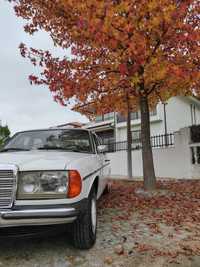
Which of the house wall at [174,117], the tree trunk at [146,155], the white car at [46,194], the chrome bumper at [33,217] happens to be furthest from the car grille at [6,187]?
the house wall at [174,117]

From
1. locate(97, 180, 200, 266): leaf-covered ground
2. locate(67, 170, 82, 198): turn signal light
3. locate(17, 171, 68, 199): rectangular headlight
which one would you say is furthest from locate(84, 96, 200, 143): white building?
locate(17, 171, 68, 199): rectangular headlight

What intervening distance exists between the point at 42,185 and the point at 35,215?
0.36 meters

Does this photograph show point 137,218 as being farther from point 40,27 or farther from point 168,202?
point 40,27

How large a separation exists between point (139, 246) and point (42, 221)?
1571 millimetres

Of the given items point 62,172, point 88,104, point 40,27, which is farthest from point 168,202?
point 40,27

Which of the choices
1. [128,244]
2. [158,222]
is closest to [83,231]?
[128,244]

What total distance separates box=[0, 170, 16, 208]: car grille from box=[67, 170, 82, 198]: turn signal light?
645 millimetres

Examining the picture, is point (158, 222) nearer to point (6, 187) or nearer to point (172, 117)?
point (6, 187)

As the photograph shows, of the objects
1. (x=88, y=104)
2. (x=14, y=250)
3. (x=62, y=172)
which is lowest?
(x=14, y=250)

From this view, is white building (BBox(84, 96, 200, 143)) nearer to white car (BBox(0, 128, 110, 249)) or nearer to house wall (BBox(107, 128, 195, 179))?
house wall (BBox(107, 128, 195, 179))

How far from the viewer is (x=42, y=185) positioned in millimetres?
3684

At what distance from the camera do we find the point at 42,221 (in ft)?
11.6

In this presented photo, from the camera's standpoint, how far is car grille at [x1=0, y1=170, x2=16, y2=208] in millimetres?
3587

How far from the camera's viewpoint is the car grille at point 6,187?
3.59 metres
